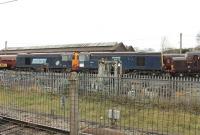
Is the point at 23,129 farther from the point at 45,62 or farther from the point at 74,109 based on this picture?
the point at 45,62

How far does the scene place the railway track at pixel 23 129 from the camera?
890 centimetres

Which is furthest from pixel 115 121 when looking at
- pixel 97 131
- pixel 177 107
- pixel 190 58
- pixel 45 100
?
pixel 190 58

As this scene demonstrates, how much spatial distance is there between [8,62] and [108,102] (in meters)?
39.1

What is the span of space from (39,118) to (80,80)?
179cm

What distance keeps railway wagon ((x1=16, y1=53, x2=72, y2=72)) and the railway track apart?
29.5 meters

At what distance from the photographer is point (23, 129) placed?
9.36 meters

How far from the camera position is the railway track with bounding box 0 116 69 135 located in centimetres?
890

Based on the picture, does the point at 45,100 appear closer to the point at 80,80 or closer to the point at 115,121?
the point at 80,80

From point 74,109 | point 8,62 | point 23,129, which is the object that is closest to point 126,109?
point 74,109

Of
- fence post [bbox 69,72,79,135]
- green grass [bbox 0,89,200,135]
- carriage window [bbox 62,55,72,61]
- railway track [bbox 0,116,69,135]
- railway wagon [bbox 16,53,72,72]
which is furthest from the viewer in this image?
railway wagon [bbox 16,53,72,72]

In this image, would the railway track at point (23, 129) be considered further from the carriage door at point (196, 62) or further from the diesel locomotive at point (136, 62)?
the carriage door at point (196, 62)

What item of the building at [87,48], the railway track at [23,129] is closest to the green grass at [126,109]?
the railway track at [23,129]

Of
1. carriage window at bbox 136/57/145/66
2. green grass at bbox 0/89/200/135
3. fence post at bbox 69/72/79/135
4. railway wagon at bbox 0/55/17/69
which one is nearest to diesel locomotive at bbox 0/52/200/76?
carriage window at bbox 136/57/145/66

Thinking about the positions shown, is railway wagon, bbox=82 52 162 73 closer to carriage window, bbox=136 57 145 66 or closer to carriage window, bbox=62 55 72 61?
carriage window, bbox=136 57 145 66
